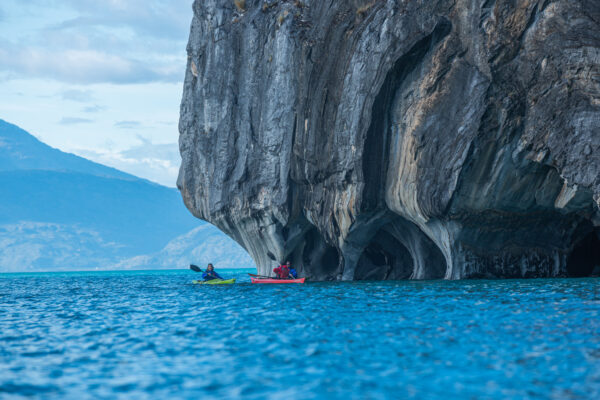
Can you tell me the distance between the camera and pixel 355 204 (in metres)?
38.6

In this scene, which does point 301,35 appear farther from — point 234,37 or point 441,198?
point 441,198

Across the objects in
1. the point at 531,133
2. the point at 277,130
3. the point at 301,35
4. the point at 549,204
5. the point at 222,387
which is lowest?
the point at 222,387

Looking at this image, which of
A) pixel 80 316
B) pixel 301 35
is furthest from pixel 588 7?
pixel 80 316

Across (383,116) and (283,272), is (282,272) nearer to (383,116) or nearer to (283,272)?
(283,272)

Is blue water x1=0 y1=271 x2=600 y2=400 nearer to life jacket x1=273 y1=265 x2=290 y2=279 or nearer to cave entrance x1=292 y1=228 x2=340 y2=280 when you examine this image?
life jacket x1=273 y1=265 x2=290 y2=279

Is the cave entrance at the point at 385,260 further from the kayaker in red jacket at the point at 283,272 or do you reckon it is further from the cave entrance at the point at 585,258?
the cave entrance at the point at 585,258

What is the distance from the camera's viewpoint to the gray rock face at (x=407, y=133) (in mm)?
29375

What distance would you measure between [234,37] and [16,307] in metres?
26.7

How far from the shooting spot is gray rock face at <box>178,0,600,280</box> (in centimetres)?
2938

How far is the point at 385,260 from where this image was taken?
47500 mm

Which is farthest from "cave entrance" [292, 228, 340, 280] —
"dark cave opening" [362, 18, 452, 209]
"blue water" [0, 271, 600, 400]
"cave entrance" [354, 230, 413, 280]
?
"blue water" [0, 271, 600, 400]

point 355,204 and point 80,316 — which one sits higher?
point 355,204

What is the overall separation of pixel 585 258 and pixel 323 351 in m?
29.7

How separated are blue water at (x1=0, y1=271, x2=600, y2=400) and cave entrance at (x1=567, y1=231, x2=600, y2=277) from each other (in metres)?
15.1
